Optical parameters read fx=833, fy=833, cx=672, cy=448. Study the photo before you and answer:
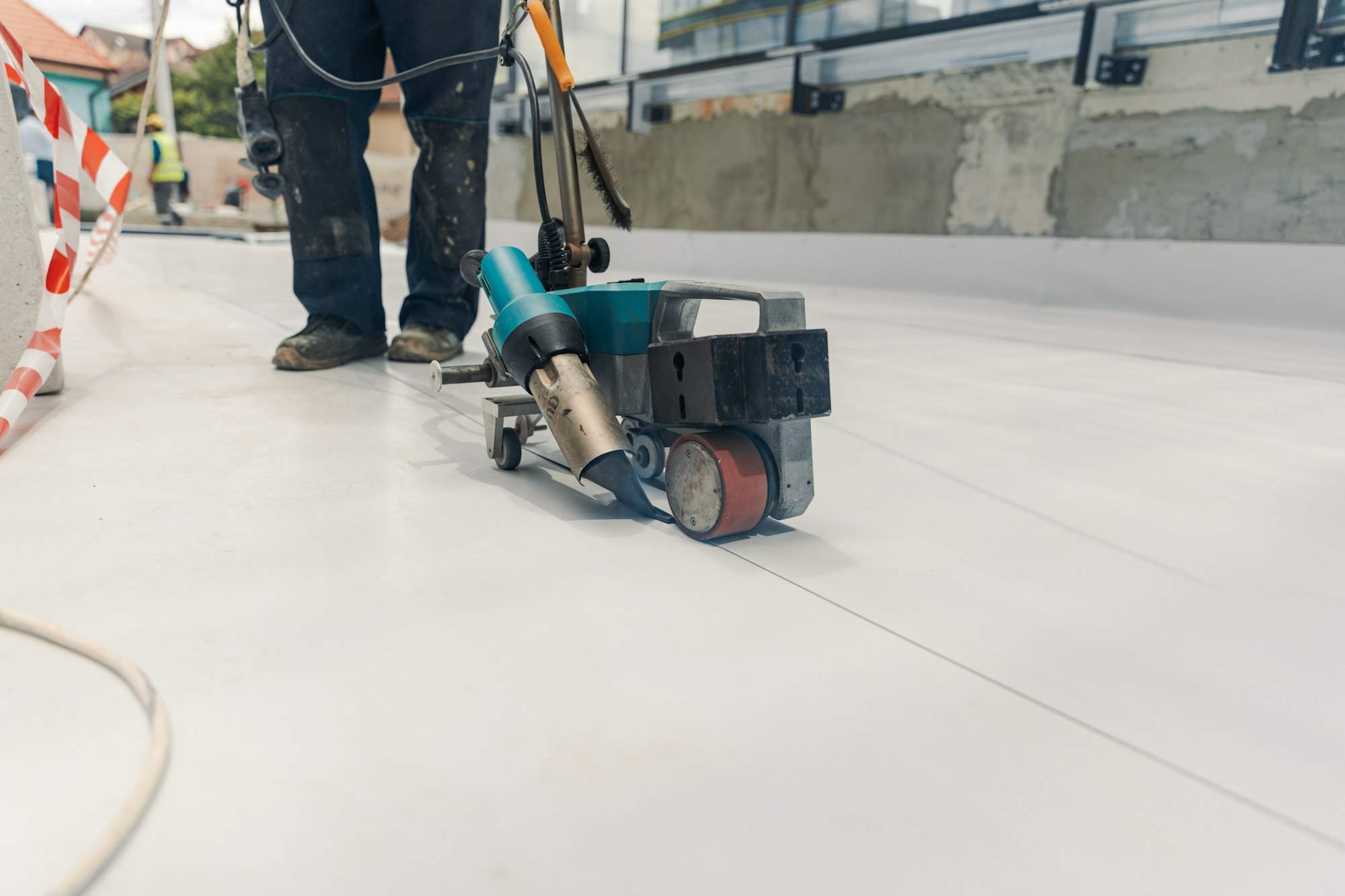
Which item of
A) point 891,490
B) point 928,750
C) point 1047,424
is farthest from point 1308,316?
point 928,750

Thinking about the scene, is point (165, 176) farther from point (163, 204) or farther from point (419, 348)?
point (419, 348)

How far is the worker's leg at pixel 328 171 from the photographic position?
167 centimetres

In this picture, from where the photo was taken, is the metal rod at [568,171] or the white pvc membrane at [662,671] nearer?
the white pvc membrane at [662,671]

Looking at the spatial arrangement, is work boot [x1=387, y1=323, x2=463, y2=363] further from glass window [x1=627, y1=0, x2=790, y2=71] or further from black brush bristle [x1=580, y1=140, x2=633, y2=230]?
glass window [x1=627, y1=0, x2=790, y2=71]

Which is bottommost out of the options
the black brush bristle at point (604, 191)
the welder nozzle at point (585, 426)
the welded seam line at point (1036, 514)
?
the welded seam line at point (1036, 514)

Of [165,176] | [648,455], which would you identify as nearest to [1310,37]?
[648,455]

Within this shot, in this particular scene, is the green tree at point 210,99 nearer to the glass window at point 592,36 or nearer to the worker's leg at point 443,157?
the glass window at point 592,36

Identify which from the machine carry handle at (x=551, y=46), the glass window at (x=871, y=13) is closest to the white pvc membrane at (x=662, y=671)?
the machine carry handle at (x=551, y=46)

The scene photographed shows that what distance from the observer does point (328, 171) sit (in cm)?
175

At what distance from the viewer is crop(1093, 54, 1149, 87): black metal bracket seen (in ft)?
11.6

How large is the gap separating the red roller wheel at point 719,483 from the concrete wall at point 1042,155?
3.28 meters

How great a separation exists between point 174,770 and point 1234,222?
12.8ft

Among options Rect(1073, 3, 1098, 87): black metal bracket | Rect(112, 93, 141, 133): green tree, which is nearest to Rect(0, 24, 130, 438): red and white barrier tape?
Rect(1073, 3, 1098, 87): black metal bracket

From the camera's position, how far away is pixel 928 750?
0.55m
